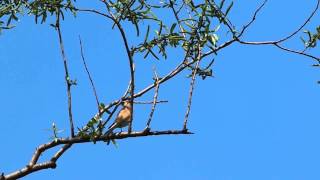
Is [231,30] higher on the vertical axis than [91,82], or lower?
higher

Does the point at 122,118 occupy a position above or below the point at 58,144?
above

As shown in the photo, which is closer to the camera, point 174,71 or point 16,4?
point 174,71

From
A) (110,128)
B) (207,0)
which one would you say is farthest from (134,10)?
(110,128)

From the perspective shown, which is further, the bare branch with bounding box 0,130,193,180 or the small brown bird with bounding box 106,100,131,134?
the small brown bird with bounding box 106,100,131,134

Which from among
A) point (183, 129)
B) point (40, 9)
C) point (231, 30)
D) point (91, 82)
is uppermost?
point (40, 9)

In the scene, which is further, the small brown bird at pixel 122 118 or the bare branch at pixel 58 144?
the small brown bird at pixel 122 118

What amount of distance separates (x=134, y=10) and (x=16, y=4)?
165 cm

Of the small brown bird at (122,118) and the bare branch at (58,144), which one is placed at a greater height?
the small brown bird at (122,118)

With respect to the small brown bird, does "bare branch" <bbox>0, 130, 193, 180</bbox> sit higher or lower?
lower

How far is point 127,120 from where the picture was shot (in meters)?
5.38

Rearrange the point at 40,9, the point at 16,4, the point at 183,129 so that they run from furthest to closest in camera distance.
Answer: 1. the point at 16,4
2. the point at 40,9
3. the point at 183,129

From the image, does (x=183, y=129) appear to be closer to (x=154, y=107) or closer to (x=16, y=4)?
(x=154, y=107)

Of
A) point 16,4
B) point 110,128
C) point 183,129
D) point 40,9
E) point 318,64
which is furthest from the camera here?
point 16,4

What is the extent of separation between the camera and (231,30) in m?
5.31
